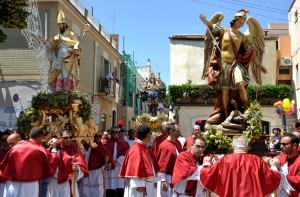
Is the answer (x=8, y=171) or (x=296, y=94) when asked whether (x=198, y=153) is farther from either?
(x=296, y=94)

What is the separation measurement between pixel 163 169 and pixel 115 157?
2896 millimetres

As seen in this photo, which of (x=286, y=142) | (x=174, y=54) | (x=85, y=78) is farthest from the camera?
(x=174, y=54)

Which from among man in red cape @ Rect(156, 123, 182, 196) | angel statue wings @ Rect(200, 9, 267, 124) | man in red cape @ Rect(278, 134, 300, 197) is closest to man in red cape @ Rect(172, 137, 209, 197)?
man in red cape @ Rect(278, 134, 300, 197)

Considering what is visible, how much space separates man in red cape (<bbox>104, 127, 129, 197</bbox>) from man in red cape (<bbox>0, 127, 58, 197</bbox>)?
12.8 feet

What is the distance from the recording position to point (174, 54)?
25.7 meters

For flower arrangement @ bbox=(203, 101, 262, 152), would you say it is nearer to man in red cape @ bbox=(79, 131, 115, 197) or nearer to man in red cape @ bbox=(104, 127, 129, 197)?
man in red cape @ bbox=(79, 131, 115, 197)

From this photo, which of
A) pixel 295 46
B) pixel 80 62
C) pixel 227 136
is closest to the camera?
pixel 227 136

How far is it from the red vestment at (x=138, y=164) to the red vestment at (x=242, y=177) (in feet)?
4.43

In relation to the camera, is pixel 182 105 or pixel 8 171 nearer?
pixel 8 171

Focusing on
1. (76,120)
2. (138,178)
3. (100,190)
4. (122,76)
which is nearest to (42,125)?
(76,120)

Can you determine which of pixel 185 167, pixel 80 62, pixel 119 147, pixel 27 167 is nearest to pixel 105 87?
pixel 80 62

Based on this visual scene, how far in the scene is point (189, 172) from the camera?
6086mm

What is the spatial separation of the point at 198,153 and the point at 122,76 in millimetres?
28637

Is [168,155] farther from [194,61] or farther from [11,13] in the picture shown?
[194,61]
